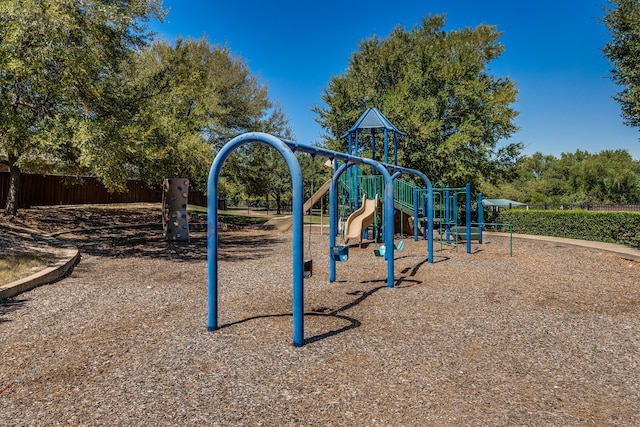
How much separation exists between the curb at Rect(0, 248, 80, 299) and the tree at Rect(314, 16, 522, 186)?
1661 cm

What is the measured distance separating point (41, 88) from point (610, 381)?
1152 centimetres

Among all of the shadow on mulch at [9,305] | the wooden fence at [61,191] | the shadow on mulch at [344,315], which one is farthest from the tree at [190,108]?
the shadow on mulch at [344,315]

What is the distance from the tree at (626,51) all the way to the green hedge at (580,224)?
15.1 feet

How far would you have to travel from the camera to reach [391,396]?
3.02 metres

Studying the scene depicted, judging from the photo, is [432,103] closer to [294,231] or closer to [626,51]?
[626,51]

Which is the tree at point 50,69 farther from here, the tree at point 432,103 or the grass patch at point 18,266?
the tree at point 432,103

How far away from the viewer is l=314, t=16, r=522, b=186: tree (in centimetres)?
2095

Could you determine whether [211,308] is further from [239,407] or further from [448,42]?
[448,42]

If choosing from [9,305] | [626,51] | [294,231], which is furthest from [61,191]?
[626,51]

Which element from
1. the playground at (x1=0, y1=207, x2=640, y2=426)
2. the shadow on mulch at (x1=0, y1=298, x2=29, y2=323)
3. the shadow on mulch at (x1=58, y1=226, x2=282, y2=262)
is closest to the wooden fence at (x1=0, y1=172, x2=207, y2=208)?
the shadow on mulch at (x1=58, y1=226, x2=282, y2=262)

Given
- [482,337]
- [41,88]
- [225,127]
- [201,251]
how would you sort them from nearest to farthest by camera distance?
[482,337] → [41,88] → [201,251] → [225,127]

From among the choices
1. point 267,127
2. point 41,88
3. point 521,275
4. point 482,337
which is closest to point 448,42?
point 267,127

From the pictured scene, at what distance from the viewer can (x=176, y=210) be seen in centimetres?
1394

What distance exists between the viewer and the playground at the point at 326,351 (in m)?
2.83
